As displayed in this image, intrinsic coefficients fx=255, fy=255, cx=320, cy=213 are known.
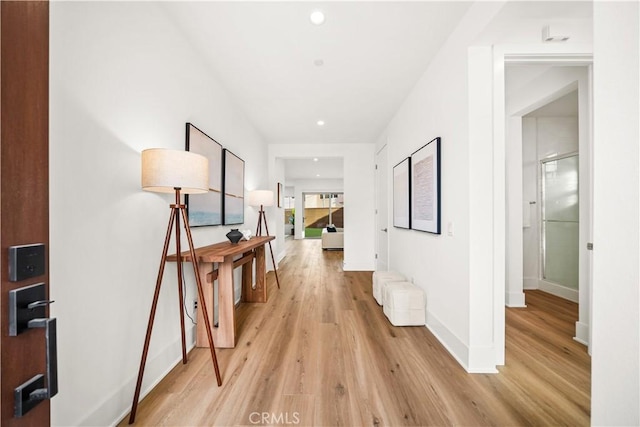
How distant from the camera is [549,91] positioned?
261 cm

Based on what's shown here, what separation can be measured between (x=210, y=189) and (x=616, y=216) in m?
2.57

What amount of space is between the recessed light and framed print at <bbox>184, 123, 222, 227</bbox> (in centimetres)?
125

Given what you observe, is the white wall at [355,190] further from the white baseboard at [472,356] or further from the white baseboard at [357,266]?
the white baseboard at [472,356]

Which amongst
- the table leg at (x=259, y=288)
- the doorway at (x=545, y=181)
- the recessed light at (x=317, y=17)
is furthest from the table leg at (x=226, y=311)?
the doorway at (x=545, y=181)

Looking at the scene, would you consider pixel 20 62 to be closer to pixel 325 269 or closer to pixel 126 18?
pixel 126 18

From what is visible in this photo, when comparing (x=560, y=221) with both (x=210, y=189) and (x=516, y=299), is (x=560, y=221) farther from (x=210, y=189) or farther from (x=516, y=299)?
(x=210, y=189)

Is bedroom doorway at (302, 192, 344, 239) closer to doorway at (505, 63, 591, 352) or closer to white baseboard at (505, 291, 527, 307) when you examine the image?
doorway at (505, 63, 591, 352)

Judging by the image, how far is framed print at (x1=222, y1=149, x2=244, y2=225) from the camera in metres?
2.87

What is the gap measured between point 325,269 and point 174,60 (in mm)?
4293

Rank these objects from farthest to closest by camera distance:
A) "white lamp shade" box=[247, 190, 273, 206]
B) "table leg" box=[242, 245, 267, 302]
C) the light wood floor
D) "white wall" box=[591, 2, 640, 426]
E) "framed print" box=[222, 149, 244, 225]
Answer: "white lamp shade" box=[247, 190, 273, 206] → "table leg" box=[242, 245, 267, 302] → "framed print" box=[222, 149, 244, 225] → the light wood floor → "white wall" box=[591, 2, 640, 426]

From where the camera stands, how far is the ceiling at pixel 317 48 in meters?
1.80

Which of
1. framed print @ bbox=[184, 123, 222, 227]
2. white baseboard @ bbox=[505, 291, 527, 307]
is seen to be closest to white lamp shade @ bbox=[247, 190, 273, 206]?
framed print @ bbox=[184, 123, 222, 227]

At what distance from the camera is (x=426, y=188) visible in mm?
2520

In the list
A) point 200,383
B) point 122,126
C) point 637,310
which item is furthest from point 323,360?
point 122,126
